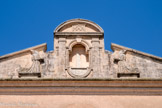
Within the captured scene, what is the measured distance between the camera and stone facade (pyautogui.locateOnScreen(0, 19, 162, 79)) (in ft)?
39.0

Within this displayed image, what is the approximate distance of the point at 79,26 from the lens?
1283 centimetres

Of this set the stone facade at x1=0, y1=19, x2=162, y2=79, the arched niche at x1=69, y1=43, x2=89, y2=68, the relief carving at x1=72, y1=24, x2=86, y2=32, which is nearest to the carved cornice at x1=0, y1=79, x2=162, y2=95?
the stone facade at x1=0, y1=19, x2=162, y2=79

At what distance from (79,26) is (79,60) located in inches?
51.7

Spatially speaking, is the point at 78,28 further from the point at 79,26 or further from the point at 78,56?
the point at 78,56

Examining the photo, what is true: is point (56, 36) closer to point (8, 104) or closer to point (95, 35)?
point (95, 35)

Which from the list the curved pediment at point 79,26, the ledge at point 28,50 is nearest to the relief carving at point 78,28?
the curved pediment at point 79,26

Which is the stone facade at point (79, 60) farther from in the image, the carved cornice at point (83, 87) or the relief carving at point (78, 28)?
the carved cornice at point (83, 87)

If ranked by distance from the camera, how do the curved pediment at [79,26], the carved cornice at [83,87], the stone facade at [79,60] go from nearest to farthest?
the carved cornice at [83,87]
the stone facade at [79,60]
the curved pediment at [79,26]

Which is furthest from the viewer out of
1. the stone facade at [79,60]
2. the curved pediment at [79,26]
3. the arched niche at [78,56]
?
the curved pediment at [79,26]

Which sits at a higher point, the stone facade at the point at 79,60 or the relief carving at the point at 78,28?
the relief carving at the point at 78,28

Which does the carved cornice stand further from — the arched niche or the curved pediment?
the curved pediment

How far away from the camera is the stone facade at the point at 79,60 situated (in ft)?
39.0

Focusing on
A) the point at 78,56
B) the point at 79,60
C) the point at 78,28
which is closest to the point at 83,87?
the point at 79,60

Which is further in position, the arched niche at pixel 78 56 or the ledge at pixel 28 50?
the arched niche at pixel 78 56
